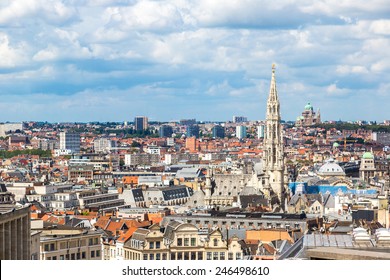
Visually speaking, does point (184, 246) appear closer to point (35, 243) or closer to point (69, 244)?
point (69, 244)

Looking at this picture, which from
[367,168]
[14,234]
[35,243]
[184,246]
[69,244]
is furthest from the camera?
[367,168]

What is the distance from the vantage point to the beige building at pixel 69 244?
4225 centimetres

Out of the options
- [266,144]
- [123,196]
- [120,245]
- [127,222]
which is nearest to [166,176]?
[123,196]

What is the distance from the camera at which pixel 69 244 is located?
43.6 meters

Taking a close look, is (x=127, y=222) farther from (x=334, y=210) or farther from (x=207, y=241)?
(x=334, y=210)

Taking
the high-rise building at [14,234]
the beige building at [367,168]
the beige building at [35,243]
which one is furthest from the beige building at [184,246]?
the beige building at [367,168]

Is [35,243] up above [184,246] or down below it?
above

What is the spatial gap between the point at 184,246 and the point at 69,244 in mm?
4671

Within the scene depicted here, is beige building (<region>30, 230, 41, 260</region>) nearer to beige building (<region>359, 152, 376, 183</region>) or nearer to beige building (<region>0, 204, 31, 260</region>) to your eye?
beige building (<region>0, 204, 31, 260</region>)

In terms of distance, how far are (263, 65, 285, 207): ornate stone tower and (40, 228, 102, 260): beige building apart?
4201 centimetres

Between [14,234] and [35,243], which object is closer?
[14,234]

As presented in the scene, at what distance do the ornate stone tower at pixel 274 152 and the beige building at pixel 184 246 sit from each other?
43.1m

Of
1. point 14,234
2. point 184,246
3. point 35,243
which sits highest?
point 14,234

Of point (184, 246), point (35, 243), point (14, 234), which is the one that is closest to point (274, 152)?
point (184, 246)
